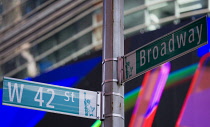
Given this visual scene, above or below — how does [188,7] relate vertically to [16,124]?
above

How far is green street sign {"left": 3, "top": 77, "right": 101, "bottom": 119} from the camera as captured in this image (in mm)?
5617

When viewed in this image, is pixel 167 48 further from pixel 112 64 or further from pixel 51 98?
pixel 51 98

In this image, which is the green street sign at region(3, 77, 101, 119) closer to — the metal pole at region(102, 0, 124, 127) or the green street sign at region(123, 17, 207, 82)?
the metal pole at region(102, 0, 124, 127)

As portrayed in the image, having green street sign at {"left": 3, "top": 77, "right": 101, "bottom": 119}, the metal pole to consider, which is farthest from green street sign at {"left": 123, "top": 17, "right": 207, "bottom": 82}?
green street sign at {"left": 3, "top": 77, "right": 101, "bottom": 119}

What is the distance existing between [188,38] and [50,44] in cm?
1010

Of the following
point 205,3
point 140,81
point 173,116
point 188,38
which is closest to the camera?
point 188,38

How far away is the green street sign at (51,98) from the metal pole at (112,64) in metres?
0.18

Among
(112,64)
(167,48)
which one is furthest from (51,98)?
(167,48)

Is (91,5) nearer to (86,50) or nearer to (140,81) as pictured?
(86,50)

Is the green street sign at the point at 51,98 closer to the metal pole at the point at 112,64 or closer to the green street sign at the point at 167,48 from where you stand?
the metal pole at the point at 112,64

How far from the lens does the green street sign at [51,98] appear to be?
18.4ft

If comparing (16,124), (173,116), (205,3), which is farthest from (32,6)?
(173,116)

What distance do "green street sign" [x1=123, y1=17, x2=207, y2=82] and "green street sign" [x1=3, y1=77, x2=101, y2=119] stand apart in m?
0.53

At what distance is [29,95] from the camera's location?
5684mm
